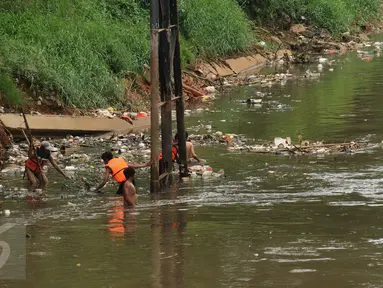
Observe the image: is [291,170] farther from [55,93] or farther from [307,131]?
[55,93]

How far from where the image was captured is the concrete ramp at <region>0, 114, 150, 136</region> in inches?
671

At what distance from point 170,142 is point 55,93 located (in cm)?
636

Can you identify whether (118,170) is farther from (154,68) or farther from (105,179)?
(154,68)

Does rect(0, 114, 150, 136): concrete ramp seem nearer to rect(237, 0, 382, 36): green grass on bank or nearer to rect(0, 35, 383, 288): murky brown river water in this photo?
rect(0, 35, 383, 288): murky brown river water

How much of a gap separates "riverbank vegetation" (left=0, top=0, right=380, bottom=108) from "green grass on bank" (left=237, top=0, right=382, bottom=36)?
2.83 m

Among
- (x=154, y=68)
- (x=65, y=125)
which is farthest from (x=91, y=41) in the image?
(x=154, y=68)

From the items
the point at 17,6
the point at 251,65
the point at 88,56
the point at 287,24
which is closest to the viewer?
the point at 88,56

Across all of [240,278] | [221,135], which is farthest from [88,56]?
[240,278]

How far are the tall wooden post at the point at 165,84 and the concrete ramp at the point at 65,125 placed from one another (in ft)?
14.5

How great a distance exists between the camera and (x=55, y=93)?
1912cm

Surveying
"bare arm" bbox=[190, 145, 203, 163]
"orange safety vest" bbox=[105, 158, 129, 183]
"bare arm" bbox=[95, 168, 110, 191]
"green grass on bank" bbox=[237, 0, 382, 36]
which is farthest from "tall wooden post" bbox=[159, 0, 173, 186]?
"green grass on bank" bbox=[237, 0, 382, 36]

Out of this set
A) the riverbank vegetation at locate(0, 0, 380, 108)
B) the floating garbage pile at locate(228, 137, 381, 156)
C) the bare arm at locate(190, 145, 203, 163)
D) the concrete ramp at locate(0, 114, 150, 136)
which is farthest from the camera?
the riverbank vegetation at locate(0, 0, 380, 108)

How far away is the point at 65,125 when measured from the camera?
18016mm

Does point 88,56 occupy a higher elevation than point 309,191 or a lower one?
higher
